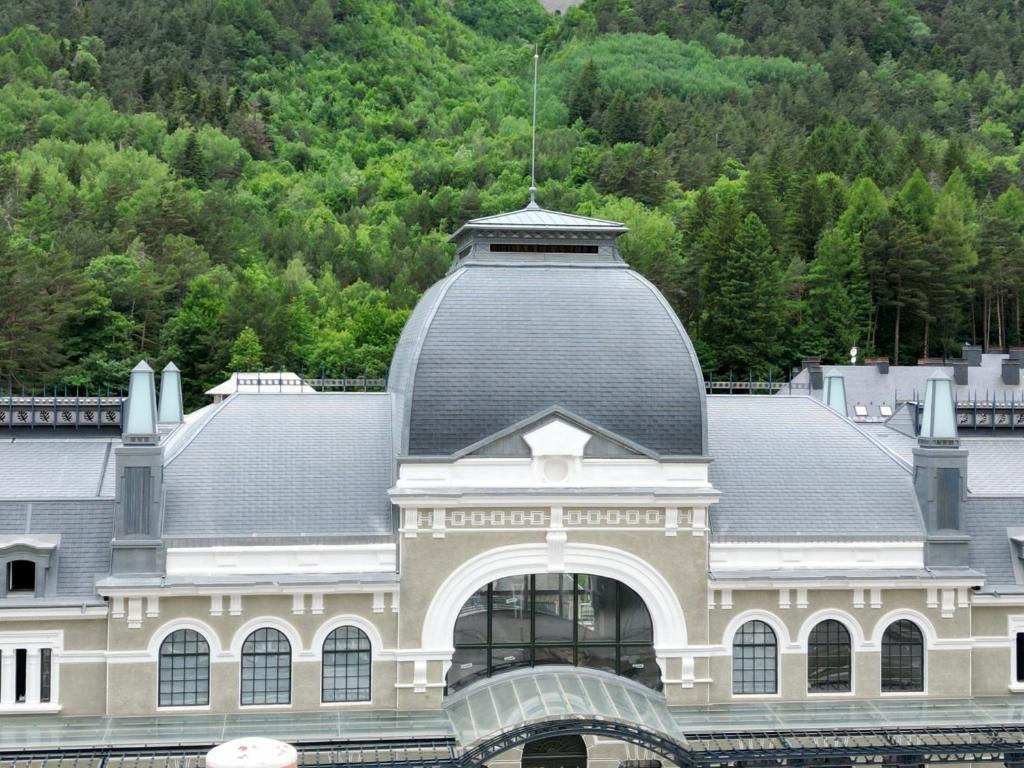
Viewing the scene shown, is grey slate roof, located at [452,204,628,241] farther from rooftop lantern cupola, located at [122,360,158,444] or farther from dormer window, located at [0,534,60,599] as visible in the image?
dormer window, located at [0,534,60,599]

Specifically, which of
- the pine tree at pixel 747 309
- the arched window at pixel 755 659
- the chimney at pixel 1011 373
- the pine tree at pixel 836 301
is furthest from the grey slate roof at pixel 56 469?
the pine tree at pixel 836 301

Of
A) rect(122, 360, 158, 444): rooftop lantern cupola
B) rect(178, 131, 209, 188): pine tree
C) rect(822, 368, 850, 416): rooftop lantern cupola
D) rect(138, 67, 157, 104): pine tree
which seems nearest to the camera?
rect(122, 360, 158, 444): rooftop lantern cupola

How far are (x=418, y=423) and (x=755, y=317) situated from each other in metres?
68.6

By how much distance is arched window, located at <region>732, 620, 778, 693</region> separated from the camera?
121 ft

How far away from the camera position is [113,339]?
9431 centimetres

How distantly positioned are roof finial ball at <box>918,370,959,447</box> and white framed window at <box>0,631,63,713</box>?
2479cm

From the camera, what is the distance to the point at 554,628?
36.8 meters

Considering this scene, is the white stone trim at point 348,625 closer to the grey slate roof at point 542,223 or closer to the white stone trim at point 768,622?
the white stone trim at point 768,622

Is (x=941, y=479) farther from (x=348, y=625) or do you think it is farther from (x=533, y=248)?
(x=348, y=625)

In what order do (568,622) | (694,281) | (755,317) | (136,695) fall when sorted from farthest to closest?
(694,281) < (755,317) < (568,622) < (136,695)

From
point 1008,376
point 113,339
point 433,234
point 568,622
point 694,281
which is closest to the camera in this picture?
point 568,622

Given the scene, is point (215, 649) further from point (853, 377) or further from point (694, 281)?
point (694, 281)

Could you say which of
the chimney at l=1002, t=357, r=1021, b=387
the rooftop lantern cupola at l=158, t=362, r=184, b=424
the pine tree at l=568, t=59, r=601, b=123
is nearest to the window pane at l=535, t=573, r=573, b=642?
the rooftop lantern cupola at l=158, t=362, r=184, b=424

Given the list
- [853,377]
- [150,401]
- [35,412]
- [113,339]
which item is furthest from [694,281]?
[150,401]
